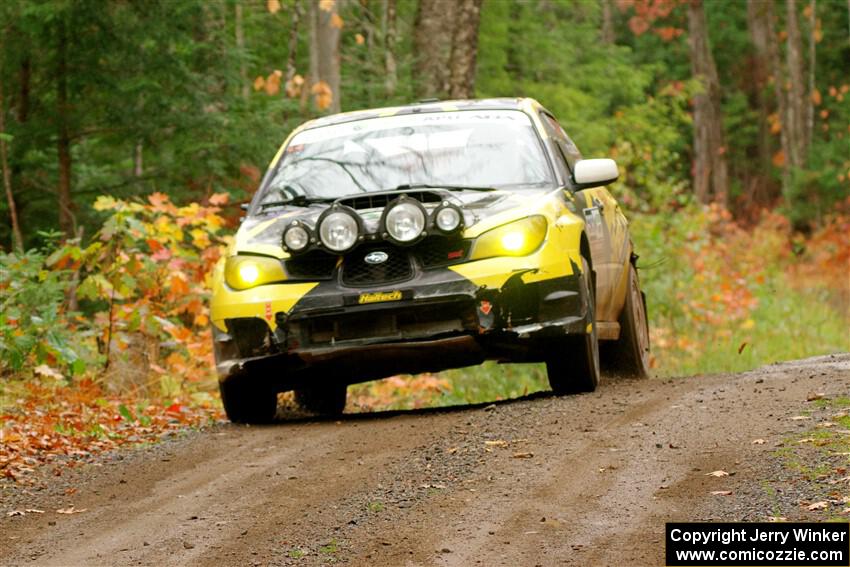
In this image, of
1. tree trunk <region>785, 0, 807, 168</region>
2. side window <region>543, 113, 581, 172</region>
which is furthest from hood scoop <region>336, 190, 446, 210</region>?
tree trunk <region>785, 0, 807, 168</region>

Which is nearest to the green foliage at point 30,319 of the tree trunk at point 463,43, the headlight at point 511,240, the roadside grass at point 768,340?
the headlight at point 511,240

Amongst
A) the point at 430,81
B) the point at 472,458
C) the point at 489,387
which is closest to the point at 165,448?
the point at 472,458

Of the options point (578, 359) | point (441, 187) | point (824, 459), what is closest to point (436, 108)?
point (441, 187)

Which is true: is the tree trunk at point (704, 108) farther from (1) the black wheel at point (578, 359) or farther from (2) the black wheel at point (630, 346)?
(1) the black wheel at point (578, 359)

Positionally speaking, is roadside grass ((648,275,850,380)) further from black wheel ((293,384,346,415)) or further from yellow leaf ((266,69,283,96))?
yellow leaf ((266,69,283,96))

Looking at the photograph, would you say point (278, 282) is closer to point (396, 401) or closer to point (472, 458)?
point (472, 458)

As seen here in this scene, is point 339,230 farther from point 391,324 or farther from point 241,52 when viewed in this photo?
point 241,52

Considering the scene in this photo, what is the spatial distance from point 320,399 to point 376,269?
2255mm

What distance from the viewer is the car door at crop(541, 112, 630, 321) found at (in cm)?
935

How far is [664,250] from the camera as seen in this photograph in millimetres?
19328

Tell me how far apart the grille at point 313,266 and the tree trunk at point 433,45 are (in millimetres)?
8229

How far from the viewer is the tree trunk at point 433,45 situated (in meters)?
16.3

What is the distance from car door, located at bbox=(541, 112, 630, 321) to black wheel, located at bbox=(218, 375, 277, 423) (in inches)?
87.5

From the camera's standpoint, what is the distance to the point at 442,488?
6.00m
